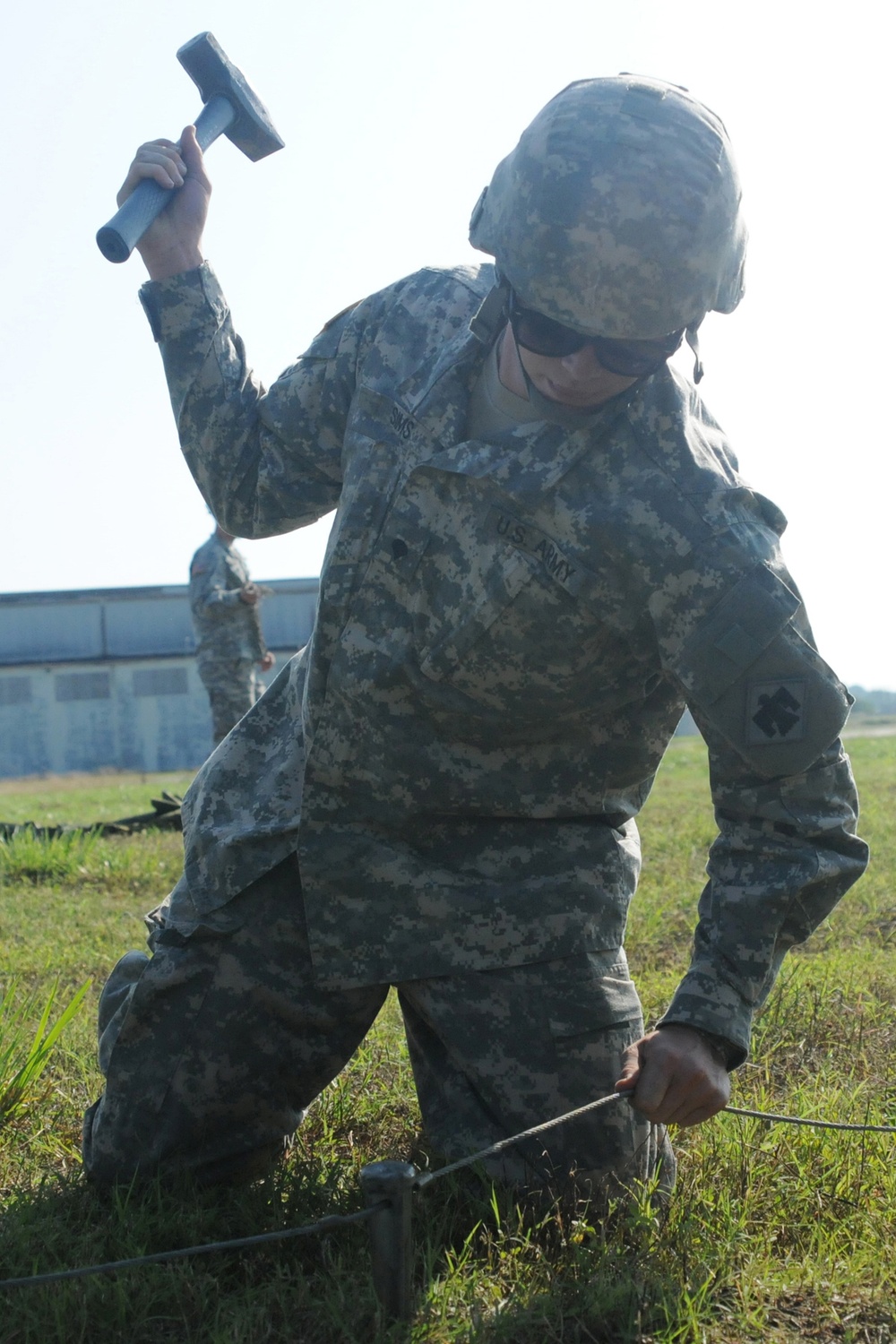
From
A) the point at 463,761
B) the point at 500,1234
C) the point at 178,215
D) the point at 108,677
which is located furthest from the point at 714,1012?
the point at 108,677

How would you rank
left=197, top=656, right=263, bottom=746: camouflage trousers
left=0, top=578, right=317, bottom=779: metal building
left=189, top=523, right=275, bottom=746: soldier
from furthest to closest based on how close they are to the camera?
left=0, top=578, right=317, bottom=779: metal building → left=197, top=656, right=263, bottom=746: camouflage trousers → left=189, top=523, right=275, bottom=746: soldier

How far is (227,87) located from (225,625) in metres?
7.74

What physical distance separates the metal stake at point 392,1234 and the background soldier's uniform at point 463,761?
575 millimetres

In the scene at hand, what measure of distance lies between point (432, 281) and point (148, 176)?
0.60 meters

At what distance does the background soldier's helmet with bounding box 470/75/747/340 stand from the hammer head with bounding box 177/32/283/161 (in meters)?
1.09

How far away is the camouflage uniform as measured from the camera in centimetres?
1025

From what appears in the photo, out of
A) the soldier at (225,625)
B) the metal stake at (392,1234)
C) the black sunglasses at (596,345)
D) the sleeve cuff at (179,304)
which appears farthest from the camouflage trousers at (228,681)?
the metal stake at (392,1234)

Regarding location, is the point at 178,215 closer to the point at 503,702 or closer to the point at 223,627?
the point at 503,702

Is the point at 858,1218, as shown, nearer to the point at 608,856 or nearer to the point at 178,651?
the point at 608,856

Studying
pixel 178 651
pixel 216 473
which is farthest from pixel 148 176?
pixel 178 651

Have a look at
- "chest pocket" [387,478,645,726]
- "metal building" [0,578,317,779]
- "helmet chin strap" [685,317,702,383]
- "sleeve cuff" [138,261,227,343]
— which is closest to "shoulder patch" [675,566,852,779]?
"chest pocket" [387,478,645,726]

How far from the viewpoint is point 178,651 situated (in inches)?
1230

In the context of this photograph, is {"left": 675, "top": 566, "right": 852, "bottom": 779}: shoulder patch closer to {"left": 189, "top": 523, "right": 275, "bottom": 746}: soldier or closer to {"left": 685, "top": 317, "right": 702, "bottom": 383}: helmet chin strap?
{"left": 685, "top": 317, "right": 702, "bottom": 383}: helmet chin strap

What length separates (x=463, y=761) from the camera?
2.51m
